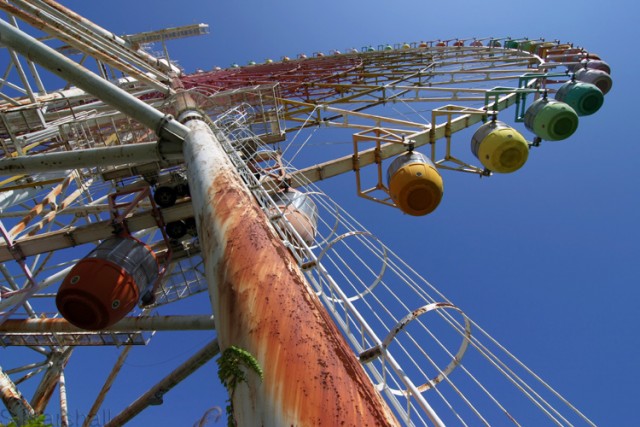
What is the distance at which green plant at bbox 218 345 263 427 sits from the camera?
256cm

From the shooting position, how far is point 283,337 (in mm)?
2586

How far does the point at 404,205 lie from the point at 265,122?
5719 mm

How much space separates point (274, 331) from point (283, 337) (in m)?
0.09

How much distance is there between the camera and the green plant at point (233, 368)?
256 centimetres

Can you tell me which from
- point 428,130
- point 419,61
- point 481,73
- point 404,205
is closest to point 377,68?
point 419,61

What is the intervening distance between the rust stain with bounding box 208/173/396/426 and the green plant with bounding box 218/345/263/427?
5 centimetres

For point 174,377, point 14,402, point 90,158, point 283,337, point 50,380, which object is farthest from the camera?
point 50,380

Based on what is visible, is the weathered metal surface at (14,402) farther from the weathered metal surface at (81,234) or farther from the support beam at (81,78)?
the support beam at (81,78)

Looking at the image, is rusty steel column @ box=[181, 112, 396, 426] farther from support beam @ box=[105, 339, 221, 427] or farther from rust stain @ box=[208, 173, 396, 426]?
support beam @ box=[105, 339, 221, 427]

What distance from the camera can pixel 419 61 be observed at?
927 inches

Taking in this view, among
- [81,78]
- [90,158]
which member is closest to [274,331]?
[90,158]

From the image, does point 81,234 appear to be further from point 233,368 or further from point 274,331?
point 274,331

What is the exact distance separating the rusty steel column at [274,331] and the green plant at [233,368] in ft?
0.15

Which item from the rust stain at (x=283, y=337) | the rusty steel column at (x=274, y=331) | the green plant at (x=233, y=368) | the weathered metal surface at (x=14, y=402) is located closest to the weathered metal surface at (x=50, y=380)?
the weathered metal surface at (x=14, y=402)
